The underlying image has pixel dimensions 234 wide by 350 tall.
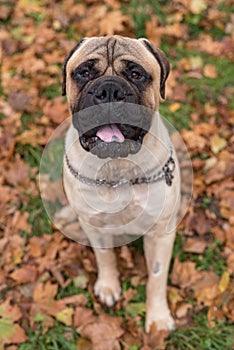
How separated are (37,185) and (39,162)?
185 millimetres

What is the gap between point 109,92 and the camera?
2.02 meters

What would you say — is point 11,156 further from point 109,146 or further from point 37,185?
point 109,146

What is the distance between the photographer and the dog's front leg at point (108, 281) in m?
2.81

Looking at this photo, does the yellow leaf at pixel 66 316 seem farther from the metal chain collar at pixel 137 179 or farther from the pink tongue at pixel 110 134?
the pink tongue at pixel 110 134

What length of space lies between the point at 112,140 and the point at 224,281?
4.02ft

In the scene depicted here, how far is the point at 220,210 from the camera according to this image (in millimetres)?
3152

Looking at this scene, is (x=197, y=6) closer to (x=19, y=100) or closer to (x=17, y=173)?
(x=19, y=100)

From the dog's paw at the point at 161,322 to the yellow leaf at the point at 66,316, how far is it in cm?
43

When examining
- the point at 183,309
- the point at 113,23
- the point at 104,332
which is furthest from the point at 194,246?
the point at 113,23

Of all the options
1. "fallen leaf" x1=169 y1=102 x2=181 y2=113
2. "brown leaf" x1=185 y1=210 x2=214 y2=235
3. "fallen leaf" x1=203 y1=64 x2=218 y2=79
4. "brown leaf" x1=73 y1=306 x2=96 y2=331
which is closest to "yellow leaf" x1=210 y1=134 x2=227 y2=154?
"fallen leaf" x1=169 y1=102 x2=181 y2=113

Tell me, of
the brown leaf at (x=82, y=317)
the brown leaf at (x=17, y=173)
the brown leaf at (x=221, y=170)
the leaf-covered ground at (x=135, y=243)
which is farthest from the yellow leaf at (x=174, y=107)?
the brown leaf at (x=82, y=317)

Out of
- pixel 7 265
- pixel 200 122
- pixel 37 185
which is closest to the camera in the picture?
pixel 7 265

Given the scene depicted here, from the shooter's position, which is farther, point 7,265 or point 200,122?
point 200,122

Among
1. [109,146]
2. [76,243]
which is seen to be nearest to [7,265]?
[76,243]
